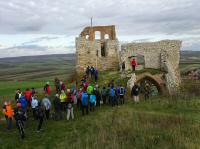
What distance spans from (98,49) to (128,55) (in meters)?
3.50

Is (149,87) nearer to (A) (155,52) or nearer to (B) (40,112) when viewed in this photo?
(A) (155,52)

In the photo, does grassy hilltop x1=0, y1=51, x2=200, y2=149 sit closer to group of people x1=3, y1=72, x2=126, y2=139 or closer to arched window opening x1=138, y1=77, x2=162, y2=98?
group of people x1=3, y1=72, x2=126, y2=139

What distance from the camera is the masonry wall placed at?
117ft

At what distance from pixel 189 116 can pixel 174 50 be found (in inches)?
586

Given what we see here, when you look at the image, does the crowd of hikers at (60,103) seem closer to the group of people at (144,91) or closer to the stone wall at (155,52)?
the group of people at (144,91)

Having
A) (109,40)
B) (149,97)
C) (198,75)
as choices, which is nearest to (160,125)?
(149,97)

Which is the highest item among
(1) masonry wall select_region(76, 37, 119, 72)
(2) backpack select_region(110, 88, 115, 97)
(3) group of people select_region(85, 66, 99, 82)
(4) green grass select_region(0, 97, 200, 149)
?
(1) masonry wall select_region(76, 37, 119, 72)

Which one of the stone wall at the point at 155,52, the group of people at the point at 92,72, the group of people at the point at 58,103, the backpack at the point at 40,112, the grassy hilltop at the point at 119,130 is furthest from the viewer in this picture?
the stone wall at the point at 155,52

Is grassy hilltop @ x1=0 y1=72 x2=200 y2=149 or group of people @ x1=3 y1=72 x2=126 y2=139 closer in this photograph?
grassy hilltop @ x1=0 y1=72 x2=200 y2=149

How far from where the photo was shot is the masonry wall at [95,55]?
117ft

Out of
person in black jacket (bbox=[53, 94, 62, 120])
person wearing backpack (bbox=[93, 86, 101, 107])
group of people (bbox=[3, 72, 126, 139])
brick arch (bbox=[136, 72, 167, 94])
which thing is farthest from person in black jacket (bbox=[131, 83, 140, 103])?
brick arch (bbox=[136, 72, 167, 94])

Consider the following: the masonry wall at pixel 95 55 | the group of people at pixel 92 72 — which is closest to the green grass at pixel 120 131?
the group of people at pixel 92 72

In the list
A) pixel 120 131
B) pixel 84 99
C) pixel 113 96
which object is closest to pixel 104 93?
pixel 113 96

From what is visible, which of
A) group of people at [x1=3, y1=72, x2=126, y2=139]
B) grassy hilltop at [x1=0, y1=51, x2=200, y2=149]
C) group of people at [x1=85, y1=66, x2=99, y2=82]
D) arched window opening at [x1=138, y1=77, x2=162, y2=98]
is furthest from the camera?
group of people at [x1=85, y1=66, x2=99, y2=82]
